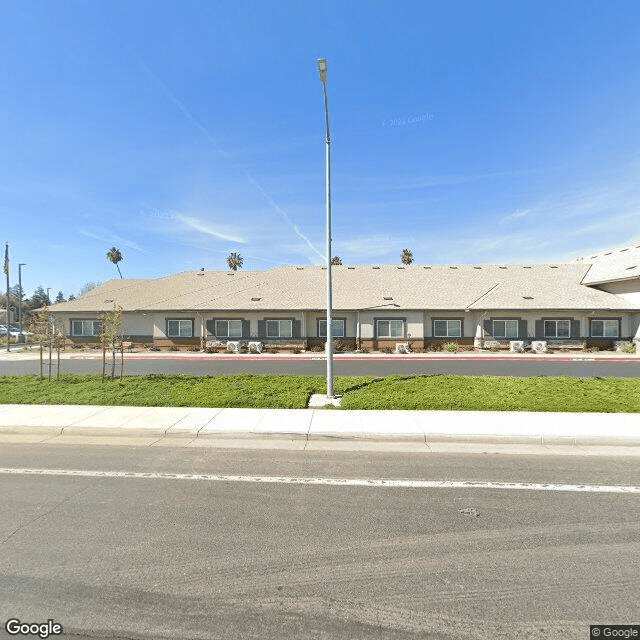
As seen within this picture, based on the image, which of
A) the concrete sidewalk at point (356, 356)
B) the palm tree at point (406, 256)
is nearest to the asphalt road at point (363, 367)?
the concrete sidewalk at point (356, 356)

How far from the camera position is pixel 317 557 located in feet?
11.6

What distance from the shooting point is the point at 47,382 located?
1216 centimetres

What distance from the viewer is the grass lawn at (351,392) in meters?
9.57

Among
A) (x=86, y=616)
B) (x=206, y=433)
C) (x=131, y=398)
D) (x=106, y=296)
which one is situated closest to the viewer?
(x=86, y=616)

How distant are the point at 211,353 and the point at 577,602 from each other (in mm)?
26088

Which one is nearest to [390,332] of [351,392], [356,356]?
[356,356]

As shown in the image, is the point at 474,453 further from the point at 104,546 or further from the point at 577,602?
the point at 104,546

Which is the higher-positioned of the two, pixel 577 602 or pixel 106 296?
pixel 106 296

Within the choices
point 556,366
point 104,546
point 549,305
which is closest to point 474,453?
point 104,546

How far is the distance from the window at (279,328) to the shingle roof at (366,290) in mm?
1222

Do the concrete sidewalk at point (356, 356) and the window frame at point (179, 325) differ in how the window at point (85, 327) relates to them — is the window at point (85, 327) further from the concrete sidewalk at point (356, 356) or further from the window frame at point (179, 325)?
the window frame at point (179, 325)

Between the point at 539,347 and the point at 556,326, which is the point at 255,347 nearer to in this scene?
the point at 539,347

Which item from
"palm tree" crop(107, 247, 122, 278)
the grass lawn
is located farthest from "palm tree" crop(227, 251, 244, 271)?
the grass lawn

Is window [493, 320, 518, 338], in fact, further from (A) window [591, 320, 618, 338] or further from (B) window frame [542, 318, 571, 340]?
(A) window [591, 320, 618, 338]
